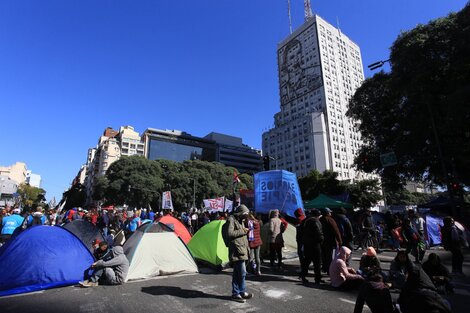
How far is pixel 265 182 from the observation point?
12.3 metres

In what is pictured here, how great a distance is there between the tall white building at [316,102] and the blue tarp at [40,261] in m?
83.8

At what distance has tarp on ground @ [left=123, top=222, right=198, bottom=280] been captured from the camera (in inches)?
304

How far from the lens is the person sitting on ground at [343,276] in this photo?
6.31 metres

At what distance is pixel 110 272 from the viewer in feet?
22.8

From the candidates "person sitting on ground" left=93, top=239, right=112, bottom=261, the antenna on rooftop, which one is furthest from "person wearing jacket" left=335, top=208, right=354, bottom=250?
the antenna on rooftop

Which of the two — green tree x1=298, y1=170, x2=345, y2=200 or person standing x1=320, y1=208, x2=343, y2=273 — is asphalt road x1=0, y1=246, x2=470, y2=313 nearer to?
person standing x1=320, y1=208, x2=343, y2=273

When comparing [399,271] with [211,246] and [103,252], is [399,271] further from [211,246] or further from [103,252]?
[103,252]

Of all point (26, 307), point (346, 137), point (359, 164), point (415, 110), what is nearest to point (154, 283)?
point (26, 307)

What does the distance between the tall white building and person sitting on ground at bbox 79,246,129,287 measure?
8359 centimetres

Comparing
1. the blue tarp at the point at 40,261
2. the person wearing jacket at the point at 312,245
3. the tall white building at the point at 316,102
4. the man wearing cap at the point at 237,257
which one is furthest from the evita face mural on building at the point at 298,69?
the blue tarp at the point at 40,261

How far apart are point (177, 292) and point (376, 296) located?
409cm

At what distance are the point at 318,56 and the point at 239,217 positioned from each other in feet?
337

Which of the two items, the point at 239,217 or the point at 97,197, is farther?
the point at 97,197

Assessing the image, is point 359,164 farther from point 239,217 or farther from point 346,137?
point 346,137
